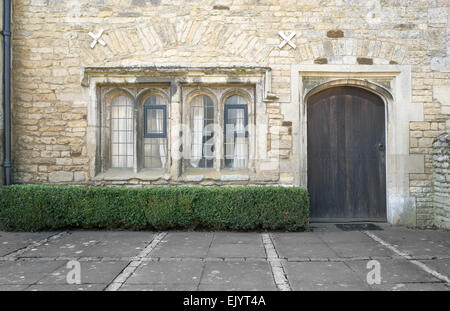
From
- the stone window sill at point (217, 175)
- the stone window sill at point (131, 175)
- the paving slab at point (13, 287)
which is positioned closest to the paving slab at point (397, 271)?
the stone window sill at point (217, 175)

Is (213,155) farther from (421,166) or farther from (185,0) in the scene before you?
(421,166)

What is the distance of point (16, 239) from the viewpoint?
4875 millimetres

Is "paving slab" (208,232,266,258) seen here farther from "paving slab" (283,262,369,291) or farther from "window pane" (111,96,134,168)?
"window pane" (111,96,134,168)

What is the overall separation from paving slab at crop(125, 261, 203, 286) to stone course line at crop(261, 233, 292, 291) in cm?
84

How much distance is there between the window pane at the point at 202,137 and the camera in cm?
635

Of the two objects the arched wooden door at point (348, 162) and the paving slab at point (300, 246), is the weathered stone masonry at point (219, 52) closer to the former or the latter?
the arched wooden door at point (348, 162)

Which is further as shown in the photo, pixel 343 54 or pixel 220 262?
pixel 343 54

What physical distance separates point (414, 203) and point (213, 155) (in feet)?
13.5

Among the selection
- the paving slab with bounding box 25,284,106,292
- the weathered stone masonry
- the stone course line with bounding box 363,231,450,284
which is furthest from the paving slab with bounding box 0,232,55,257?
the stone course line with bounding box 363,231,450,284

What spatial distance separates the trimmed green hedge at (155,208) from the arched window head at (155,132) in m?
1.16

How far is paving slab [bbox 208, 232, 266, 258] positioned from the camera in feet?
13.4

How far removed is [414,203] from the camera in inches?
234

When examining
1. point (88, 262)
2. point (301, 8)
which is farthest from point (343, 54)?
point (88, 262)

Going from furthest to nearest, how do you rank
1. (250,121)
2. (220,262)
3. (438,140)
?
1. (250,121)
2. (438,140)
3. (220,262)
